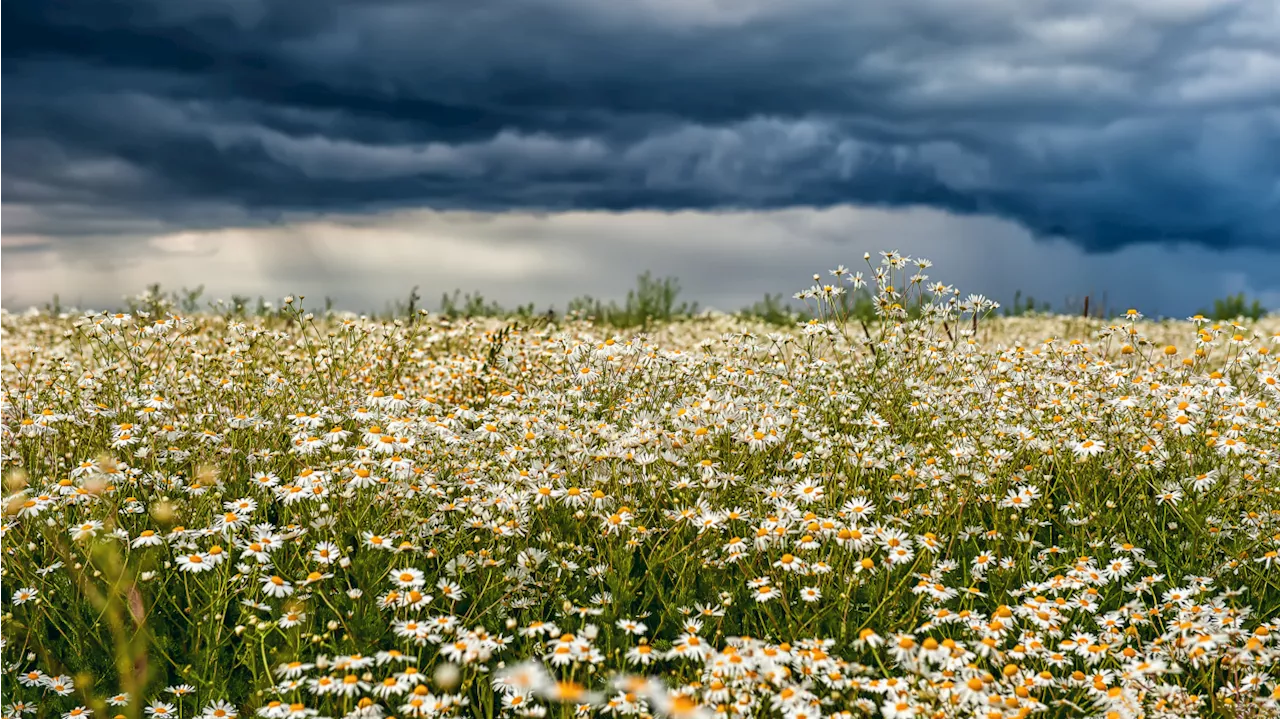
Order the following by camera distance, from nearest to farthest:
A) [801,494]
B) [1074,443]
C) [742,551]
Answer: [742,551] < [801,494] < [1074,443]

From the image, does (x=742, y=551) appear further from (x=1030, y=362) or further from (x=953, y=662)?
(x=1030, y=362)

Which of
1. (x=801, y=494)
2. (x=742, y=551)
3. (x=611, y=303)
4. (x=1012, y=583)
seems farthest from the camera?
(x=611, y=303)

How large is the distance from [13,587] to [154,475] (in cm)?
87

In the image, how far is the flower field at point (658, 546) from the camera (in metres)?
4.09

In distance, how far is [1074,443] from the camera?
616cm

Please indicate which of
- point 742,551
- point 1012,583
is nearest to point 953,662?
point 742,551

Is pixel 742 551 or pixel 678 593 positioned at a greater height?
pixel 742 551

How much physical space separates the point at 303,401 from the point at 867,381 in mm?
4206

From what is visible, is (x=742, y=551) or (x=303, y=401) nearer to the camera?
(x=742, y=551)

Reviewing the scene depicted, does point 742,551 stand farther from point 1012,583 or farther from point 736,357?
point 736,357

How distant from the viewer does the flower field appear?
4.09 metres

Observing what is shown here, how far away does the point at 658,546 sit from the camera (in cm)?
539

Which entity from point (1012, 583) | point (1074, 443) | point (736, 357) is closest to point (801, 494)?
point (1012, 583)

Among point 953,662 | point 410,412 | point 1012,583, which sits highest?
point 410,412
